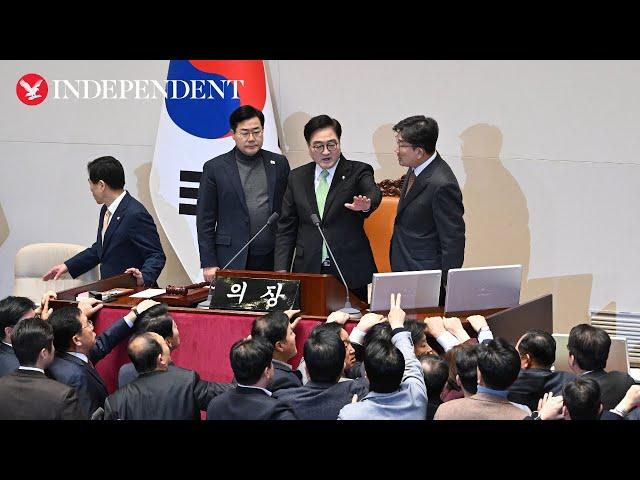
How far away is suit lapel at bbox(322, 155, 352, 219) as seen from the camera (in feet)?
17.4

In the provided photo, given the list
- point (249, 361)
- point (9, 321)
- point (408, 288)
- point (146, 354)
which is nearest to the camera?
point (249, 361)

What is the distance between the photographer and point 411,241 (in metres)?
5.19

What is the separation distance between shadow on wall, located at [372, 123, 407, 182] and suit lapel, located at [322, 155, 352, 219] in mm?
1321

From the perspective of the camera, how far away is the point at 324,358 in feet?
11.8

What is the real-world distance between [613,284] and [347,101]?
2015 millimetres

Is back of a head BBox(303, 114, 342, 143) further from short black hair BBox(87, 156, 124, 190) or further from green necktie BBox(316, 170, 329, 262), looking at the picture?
short black hair BBox(87, 156, 124, 190)

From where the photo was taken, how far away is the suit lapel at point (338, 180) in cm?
530

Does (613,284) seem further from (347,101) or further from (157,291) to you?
(157,291)

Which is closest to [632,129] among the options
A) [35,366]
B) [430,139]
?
[430,139]

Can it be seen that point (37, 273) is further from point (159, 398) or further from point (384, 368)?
point (384, 368)

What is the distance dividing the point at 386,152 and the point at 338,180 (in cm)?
141

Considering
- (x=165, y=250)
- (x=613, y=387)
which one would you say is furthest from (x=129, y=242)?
(x=613, y=387)

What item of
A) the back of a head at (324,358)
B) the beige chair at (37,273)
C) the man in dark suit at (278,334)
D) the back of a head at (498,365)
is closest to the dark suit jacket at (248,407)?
the back of a head at (324,358)

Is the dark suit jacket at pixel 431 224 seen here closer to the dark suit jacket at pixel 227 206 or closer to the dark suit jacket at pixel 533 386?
the dark suit jacket at pixel 227 206
